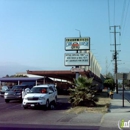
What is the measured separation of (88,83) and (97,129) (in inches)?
436

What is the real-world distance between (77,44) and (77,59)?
1.97 metres

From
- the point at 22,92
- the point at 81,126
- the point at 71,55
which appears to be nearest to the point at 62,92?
the point at 71,55

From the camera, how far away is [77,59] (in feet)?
113

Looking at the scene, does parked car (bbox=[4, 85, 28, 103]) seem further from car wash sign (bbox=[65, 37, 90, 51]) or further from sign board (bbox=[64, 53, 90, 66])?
car wash sign (bbox=[65, 37, 90, 51])

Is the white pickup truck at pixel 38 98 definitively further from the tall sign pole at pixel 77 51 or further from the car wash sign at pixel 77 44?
the car wash sign at pixel 77 44

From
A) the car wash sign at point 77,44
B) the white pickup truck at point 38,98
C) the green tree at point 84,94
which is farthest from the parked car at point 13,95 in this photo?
the car wash sign at point 77,44

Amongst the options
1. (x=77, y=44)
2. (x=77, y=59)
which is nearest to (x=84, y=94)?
(x=77, y=59)

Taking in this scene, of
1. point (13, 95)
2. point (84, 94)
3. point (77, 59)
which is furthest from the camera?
point (77, 59)

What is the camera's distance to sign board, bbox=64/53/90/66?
34.3 metres

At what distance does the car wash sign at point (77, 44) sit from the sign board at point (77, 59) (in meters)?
1.00

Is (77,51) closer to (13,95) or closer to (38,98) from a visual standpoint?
(13,95)

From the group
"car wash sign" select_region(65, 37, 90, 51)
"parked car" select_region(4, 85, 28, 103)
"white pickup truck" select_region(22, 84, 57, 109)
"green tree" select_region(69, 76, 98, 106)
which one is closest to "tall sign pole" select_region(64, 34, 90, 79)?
"car wash sign" select_region(65, 37, 90, 51)

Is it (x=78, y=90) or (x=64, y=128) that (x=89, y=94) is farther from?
(x=64, y=128)

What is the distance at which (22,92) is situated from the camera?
2786 cm
